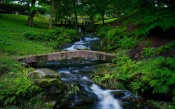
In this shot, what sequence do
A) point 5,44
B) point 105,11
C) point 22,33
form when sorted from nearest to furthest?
point 5,44
point 22,33
point 105,11

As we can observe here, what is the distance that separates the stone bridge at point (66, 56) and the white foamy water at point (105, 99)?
15.6ft

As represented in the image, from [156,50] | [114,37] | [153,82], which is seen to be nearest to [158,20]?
[156,50]

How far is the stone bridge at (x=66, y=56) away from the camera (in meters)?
13.2

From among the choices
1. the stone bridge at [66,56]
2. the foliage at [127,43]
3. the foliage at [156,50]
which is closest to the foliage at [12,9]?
the foliage at [127,43]

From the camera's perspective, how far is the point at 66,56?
1437 cm

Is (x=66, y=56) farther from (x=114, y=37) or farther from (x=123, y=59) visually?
(x=114, y=37)

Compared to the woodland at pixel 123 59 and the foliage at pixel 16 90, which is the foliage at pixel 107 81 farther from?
the foliage at pixel 16 90

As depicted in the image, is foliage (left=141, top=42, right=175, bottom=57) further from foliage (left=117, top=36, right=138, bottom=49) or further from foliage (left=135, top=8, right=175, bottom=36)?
foliage (left=117, top=36, right=138, bottom=49)

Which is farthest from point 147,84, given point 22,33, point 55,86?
point 22,33

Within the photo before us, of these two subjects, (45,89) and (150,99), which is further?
(150,99)

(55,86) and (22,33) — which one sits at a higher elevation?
(22,33)

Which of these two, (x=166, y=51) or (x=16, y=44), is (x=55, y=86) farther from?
(x=16, y=44)

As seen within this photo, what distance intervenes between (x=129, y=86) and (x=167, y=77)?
188cm

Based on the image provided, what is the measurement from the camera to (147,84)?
910 centimetres
